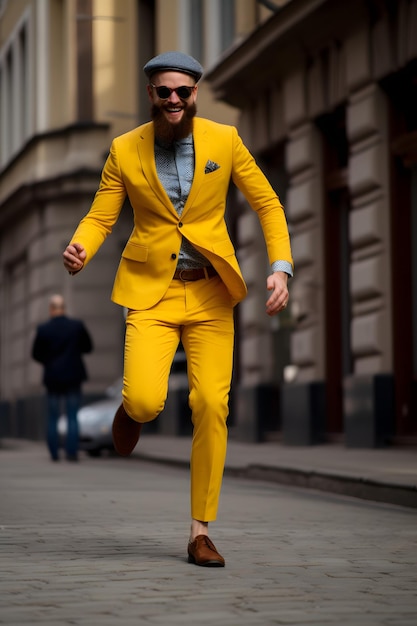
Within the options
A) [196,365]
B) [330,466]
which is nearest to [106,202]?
[196,365]

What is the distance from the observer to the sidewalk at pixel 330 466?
1026cm

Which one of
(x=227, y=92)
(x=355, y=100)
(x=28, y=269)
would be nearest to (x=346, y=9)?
(x=355, y=100)

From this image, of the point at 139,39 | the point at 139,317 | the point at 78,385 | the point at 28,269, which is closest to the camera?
the point at 139,317

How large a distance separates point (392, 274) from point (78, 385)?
3952 millimetres

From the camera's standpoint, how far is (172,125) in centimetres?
636

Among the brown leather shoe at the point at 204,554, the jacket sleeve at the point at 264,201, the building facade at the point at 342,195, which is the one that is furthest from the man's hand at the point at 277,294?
the building facade at the point at 342,195

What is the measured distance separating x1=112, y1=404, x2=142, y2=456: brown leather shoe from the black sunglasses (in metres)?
1.33

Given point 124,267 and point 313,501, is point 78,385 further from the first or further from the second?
point 124,267

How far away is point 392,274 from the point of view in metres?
15.2

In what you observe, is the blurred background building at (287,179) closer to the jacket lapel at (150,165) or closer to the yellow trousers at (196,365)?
the jacket lapel at (150,165)

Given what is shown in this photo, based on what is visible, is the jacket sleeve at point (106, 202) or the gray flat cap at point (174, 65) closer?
the gray flat cap at point (174, 65)

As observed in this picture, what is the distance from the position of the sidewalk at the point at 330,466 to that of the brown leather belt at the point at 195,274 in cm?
365

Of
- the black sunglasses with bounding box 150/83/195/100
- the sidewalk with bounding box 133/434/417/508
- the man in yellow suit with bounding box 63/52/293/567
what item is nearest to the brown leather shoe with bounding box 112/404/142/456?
the man in yellow suit with bounding box 63/52/293/567

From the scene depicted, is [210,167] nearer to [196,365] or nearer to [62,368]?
[196,365]
